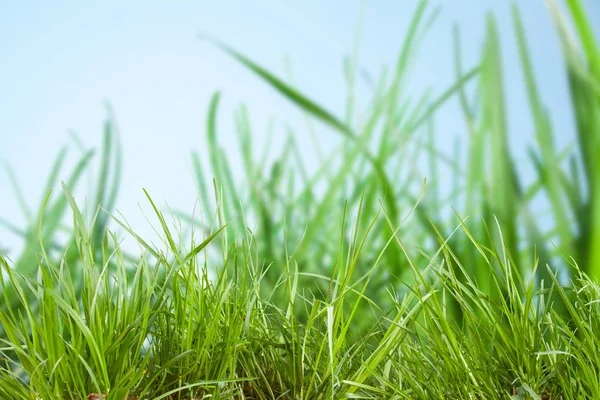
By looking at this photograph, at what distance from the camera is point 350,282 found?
751mm

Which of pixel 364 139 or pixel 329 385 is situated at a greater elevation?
pixel 364 139

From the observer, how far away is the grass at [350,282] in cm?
36

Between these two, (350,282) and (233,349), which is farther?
(350,282)

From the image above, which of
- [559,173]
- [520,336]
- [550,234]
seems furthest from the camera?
[550,234]

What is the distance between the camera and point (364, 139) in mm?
893

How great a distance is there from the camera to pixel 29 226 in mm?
974

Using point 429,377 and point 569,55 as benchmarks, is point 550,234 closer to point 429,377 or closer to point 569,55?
point 569,55

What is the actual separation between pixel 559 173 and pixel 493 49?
19 cm

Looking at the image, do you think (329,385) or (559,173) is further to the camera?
(559,173)

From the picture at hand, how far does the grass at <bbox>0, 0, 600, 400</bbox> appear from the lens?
1.17 ft

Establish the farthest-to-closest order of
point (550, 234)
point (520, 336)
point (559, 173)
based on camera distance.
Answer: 1. point (550, 234)
2. point (559, 173)
3. point (520, 336)

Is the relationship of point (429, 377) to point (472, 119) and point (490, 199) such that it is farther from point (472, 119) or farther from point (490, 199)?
point (472, 119)

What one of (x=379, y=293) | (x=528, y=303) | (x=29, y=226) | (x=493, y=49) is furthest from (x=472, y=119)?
(x=29, y=226)

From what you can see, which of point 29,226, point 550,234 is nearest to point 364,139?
point 550,234
